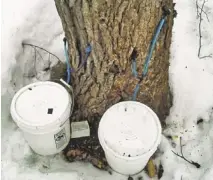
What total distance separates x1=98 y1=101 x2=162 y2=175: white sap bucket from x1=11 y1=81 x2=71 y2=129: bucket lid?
24cm

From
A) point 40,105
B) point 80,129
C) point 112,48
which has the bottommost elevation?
point 80,129

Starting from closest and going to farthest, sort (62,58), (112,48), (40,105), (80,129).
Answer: (112,48) < (40,105) < (80,129) < (62,58)

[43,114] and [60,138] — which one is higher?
[43,114]

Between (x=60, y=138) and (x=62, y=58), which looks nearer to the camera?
(x=60, y=138)

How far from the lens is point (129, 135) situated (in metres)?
1.75

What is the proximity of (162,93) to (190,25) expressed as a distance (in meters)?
0.73

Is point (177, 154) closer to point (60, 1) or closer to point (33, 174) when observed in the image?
point (33, 174)

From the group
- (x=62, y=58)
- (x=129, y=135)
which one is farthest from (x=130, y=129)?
(x=62, y=58)

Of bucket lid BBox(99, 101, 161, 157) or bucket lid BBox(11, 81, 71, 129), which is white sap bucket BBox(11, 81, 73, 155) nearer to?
bucket lid BBox(11, 81, 71, 129)

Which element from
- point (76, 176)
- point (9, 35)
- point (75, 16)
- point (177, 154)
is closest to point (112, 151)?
point (76, 176)

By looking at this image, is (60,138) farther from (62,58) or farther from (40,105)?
(62,58)

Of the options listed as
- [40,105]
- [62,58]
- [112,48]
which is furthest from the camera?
[62,58]

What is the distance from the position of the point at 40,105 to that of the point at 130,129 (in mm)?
487

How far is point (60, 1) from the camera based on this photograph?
162 cm
